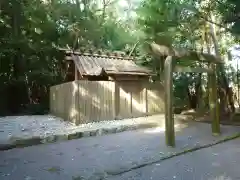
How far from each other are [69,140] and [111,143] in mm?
1258

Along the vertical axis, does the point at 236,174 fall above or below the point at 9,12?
below

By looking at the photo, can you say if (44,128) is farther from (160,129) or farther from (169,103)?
(169,103)

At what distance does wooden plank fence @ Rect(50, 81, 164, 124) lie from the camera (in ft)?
30.0

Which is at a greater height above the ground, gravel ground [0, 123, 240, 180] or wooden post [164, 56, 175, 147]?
wooden post [164, 56, 175, 147]

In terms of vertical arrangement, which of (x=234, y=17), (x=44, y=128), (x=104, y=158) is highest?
(x=234, y=17)

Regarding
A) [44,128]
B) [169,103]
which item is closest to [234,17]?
[169,103]

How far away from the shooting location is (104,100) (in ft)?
32.7

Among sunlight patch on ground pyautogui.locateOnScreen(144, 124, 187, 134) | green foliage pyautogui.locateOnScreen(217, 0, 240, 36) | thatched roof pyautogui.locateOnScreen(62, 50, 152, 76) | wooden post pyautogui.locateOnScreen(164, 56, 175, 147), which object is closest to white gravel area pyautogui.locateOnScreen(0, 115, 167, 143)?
sunlight patch on ground pyautogui.locateOnScreen(144, 124, 187, 134)

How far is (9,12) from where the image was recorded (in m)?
14.7

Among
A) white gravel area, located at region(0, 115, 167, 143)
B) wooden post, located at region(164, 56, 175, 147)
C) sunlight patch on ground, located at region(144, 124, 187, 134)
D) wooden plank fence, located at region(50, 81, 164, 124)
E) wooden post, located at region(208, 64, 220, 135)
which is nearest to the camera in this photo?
wooden post, located at region(164, 56, 175, 147)

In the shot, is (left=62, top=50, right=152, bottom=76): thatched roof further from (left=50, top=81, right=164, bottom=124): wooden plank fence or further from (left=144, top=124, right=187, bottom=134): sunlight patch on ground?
(left=144, top=124, right=187, bottom=134): sunlight patch on ground

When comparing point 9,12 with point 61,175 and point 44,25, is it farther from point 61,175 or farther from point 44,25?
point 61,175

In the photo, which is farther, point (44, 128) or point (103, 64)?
point (103, 64)

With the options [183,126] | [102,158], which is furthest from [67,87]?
[102,158]
